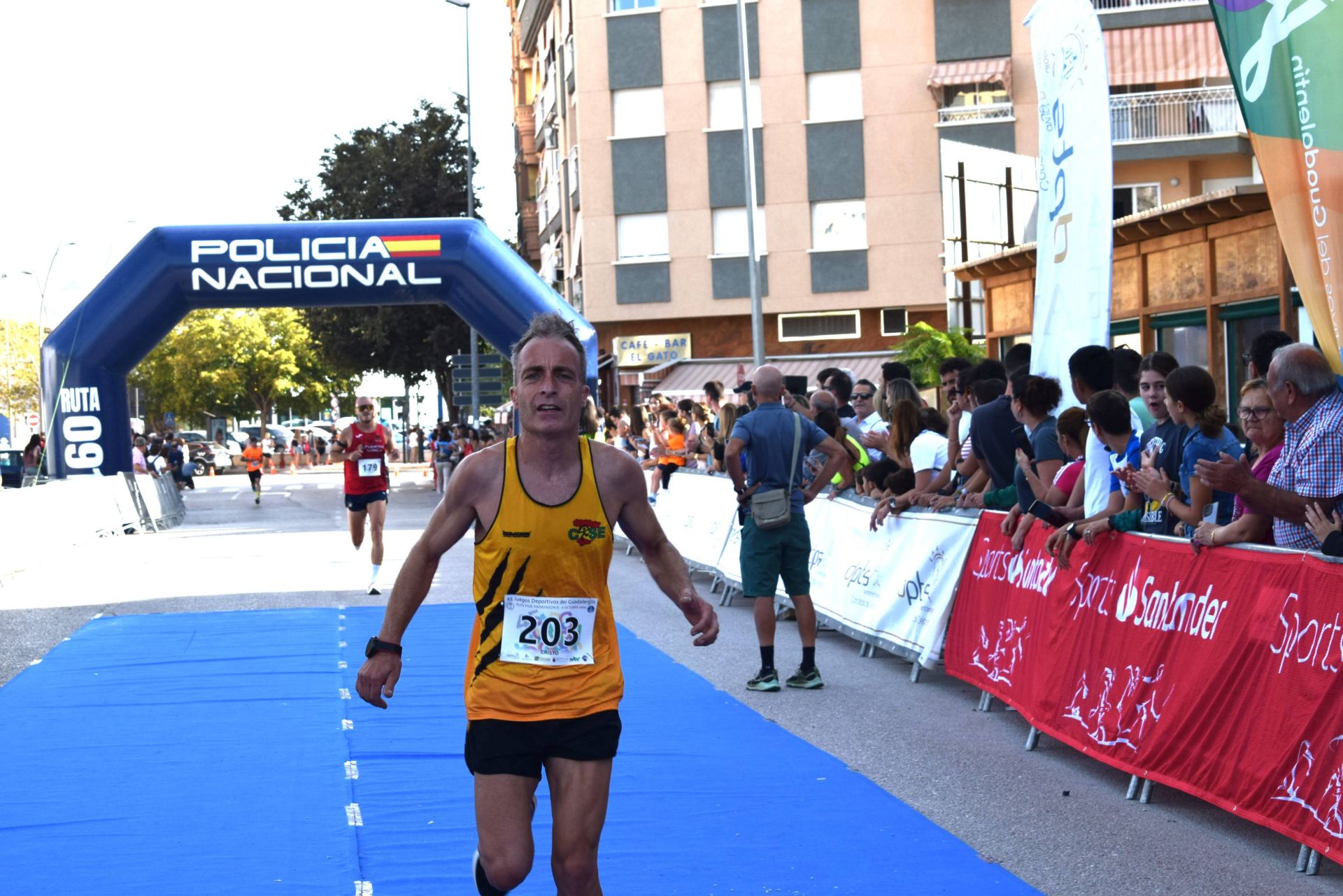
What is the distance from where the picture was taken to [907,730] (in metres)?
8.80

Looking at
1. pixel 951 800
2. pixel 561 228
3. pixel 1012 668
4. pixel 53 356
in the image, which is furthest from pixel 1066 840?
pixel 561 228

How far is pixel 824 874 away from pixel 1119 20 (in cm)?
3318

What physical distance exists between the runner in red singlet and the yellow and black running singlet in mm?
11256

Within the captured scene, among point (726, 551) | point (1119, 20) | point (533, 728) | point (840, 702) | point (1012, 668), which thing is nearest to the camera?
point (533, 728)

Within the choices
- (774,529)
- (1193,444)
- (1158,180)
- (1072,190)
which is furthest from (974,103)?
(1193,444)

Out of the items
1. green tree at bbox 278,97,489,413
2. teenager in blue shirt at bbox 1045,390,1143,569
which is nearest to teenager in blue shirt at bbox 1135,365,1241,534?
teenager in blue shirt at bbox 1045,390,1143,569

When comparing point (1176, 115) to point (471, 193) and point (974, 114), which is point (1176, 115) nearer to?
point (974, 114)

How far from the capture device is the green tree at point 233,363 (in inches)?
3533

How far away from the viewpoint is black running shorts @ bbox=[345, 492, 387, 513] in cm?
1619

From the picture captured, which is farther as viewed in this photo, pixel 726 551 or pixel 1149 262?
pixel 1149 262

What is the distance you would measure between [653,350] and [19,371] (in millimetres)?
67577

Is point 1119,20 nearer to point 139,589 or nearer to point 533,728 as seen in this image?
point 139,589

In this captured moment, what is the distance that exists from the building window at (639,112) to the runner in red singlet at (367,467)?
28.1m

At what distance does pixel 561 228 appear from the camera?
5381cm
